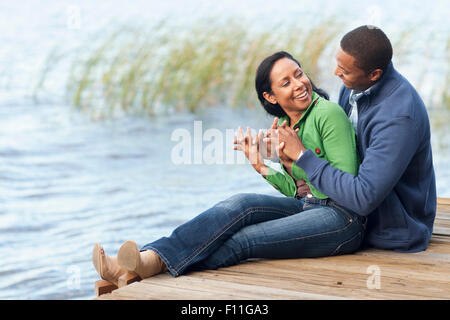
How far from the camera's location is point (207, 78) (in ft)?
30.6

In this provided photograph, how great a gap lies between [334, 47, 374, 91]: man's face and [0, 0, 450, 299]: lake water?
5.24 ft

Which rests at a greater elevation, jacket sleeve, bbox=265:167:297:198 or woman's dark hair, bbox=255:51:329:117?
woman's dark hair, bbox=255:51:329:117

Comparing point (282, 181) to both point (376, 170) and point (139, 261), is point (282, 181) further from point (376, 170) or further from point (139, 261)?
point (139, 261)

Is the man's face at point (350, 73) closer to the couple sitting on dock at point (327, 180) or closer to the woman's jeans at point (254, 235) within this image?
the couple sitting on dock at point (327, 180)

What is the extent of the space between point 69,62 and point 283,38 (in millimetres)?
5220

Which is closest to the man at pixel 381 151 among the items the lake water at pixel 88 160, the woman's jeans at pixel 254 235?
the woman's jeans at pixel 254 235

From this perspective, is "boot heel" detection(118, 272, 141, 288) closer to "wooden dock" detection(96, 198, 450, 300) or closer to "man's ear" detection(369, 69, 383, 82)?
"wooden dock" detection(96, 198, 450, 300)

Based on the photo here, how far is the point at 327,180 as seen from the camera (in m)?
2.40

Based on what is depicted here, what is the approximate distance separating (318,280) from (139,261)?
2.04 feet

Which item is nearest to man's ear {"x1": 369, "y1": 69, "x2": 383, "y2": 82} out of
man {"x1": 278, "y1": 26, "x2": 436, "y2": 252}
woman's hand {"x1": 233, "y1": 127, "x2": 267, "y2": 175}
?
man {"x1": 278, "y1": 26, "x2": 436, "y2": 252}

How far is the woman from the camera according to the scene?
2.44 metres

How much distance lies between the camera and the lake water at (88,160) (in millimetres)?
5711
